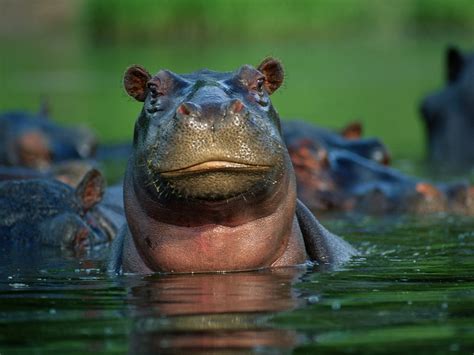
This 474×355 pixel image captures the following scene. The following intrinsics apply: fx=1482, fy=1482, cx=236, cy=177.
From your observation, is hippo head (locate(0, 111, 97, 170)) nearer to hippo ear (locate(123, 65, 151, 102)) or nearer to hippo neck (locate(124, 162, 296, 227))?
hippo ear (locate(123, 65, 151, 102))

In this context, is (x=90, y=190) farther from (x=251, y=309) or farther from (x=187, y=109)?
(x=251, y=309)

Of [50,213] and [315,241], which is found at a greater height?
[315,241]

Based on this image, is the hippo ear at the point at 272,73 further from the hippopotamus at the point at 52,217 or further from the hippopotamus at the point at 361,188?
the hippopotamus at the point at 361,188

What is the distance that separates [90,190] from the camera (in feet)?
31.7

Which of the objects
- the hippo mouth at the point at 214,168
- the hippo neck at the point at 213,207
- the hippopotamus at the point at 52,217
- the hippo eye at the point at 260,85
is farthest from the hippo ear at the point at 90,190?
the hippo mouth at the point at 214,168

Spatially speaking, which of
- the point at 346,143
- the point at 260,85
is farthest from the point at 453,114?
the point at 260,85

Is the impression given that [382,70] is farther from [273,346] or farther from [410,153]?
[273,346]

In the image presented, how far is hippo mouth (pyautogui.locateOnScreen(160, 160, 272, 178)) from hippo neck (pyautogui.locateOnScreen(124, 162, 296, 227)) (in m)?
0.29

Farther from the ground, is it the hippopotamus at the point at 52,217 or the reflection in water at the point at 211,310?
the reflection in water at the point at 211,310

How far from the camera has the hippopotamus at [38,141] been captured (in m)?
16.2

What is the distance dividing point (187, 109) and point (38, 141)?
10.4 m

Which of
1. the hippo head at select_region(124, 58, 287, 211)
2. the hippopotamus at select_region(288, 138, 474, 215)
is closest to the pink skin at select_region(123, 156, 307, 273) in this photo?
the hippo head at select_region(124, 58, 287, 211)

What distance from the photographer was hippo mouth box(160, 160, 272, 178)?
629cm

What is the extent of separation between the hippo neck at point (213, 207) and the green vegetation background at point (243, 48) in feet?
59.6
